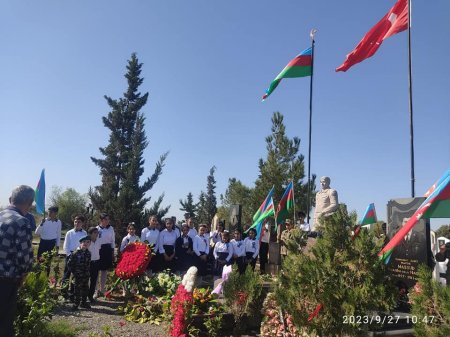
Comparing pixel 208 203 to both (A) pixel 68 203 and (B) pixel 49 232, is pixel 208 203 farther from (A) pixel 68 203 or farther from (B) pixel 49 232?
(B) pixel 49 232

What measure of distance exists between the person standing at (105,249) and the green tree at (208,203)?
103ft

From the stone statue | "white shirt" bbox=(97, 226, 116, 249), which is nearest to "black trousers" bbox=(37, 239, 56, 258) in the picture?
"white shirt" bbox=(97, 226, 116, 249)

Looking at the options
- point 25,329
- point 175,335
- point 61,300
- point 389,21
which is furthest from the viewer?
point 389,21

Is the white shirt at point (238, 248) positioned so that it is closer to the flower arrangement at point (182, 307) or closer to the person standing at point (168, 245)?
the person standing at point (168, 245)

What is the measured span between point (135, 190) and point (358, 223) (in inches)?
840

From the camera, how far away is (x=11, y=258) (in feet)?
11.8

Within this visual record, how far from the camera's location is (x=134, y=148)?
24.8m

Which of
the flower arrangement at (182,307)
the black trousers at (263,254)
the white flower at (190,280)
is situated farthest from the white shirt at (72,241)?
the black trousers at (263,254)

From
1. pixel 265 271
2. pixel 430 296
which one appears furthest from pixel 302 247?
pixel 265 271

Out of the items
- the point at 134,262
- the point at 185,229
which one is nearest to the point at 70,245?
the point at 134,262

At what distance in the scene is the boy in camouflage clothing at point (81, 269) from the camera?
7.15 metres

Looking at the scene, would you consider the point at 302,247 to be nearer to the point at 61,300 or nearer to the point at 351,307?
the point at 351,307

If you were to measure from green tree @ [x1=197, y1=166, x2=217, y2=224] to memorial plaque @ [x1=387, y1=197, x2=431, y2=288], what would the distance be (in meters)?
34.5

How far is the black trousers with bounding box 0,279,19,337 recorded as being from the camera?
356cm
